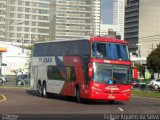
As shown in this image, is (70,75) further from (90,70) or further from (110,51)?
(110,51)

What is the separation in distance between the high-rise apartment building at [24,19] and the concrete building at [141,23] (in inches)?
1092

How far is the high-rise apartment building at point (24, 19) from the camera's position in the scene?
6166 inches

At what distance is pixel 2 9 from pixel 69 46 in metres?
126

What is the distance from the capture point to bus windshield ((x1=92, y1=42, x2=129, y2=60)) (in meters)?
29.9

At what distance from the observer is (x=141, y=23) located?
174 metres

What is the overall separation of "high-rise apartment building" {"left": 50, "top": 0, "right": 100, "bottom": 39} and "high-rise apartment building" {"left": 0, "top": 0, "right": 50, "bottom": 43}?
297 centimetres

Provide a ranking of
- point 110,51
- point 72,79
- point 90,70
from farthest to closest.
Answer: point 72,79, point 110,51, point 90,70

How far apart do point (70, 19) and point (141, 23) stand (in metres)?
28.4

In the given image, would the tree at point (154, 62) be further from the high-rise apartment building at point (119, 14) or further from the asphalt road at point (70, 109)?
the asphalt road at point (70, 109)

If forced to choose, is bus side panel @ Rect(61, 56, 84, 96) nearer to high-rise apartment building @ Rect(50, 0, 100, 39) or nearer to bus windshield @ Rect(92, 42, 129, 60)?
bus windshield @ Rect(92, 42, 129, 60)

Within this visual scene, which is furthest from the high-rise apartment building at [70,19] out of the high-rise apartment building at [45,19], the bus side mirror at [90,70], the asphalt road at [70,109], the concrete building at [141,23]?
the asphalt road at [70,109]

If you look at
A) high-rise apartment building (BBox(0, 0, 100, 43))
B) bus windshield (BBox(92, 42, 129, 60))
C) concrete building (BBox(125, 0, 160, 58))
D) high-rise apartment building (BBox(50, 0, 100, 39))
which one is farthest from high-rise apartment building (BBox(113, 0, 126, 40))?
bus windshield (BBox(92, 42, 129, 60))

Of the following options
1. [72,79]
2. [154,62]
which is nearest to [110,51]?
[72,79]

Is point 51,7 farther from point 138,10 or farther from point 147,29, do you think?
point 147,29
